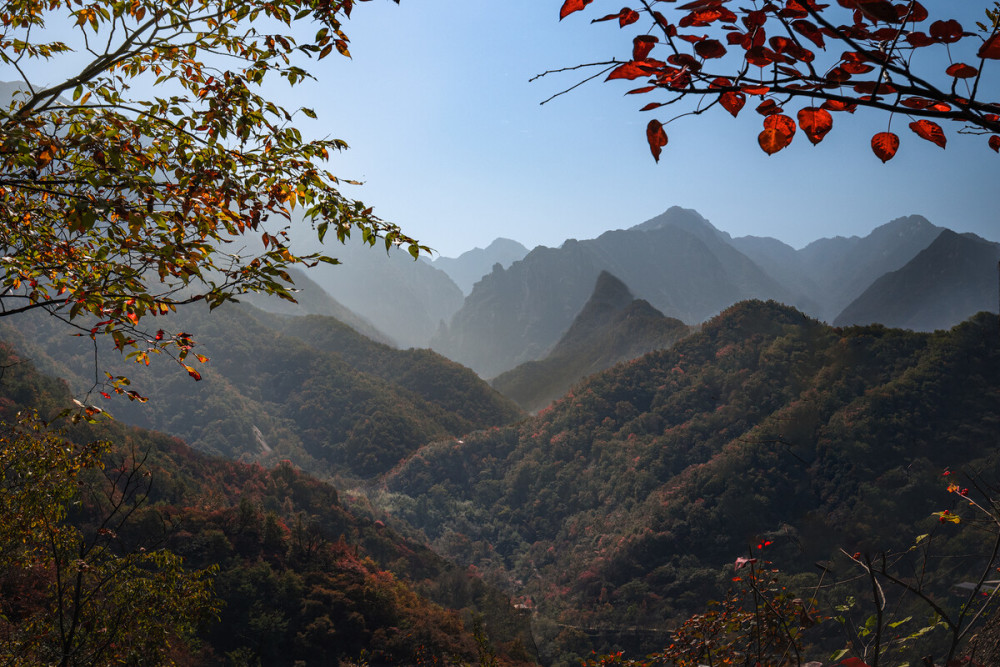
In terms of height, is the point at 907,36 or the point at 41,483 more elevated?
the point at 907,36

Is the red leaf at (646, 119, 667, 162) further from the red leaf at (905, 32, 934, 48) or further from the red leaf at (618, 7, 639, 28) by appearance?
the red leaf at (905, 32, 934, 48)

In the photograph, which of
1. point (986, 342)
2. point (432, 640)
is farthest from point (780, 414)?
point (432, 640)

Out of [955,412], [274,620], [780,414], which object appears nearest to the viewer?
[274,620]

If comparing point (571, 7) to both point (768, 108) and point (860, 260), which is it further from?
point (860, 260)

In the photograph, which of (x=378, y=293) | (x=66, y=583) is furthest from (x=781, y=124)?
(x=378, y=293)

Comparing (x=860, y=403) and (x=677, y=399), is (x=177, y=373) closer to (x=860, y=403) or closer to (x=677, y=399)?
(x=677, y=399)

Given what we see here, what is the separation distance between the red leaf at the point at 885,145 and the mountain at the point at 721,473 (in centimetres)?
1660

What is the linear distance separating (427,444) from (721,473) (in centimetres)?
2884

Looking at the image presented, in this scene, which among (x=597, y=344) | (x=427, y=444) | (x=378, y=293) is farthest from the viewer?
(x=378, y=293)

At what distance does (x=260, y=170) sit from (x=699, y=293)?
543 feet

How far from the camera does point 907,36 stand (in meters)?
1.38

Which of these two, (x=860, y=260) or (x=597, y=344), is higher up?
(x=860, y=260)

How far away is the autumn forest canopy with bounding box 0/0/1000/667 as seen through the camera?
271 cm

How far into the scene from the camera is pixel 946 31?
137cm
